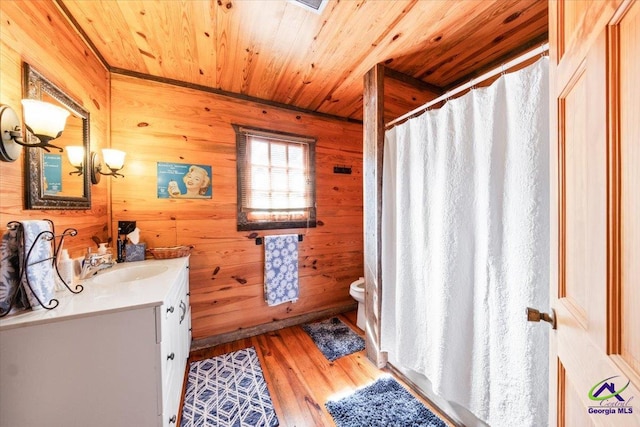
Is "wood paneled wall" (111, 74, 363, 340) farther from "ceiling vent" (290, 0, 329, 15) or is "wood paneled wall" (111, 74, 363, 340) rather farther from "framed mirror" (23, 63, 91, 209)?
"ceiling vent" (290, 0, 329, 15)

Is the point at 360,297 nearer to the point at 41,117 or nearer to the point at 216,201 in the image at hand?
the point at 216,201

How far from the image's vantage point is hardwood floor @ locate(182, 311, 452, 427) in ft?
4.45

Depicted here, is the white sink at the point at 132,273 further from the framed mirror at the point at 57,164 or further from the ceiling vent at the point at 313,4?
the ceiling vent at the point at 313,4

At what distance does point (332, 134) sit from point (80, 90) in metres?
2.01

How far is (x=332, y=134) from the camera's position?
2.57 m

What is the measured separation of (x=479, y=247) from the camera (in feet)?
3.62

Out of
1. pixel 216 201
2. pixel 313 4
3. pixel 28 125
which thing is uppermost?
pixel 313 4

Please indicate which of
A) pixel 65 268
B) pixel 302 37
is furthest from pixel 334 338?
pixel 302 37

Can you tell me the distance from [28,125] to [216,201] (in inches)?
45.6

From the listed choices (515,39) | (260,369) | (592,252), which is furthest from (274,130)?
(592,252)

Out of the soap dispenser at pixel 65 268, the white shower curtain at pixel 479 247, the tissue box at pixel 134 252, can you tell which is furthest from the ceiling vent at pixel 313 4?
the tissue box at pixel 134 252

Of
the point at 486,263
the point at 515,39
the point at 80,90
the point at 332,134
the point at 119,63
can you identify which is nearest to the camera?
the point at 486,263

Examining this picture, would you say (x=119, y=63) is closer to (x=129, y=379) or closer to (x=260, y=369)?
(x=129, y=379)

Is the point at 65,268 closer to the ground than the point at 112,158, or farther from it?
closer to the ground
